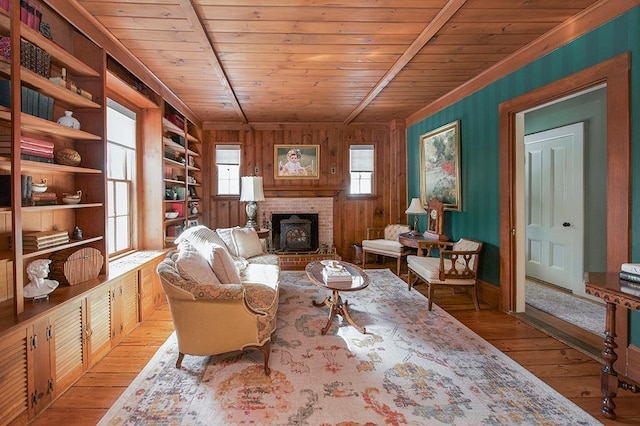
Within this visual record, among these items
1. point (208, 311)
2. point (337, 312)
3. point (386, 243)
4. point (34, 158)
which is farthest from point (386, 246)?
point (34, 158)

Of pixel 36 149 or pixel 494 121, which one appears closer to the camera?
pixel 36 149

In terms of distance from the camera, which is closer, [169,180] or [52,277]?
[52,277]

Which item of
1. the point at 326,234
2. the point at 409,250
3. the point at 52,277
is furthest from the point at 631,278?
the point at 326,234

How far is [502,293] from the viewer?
11.8 ft

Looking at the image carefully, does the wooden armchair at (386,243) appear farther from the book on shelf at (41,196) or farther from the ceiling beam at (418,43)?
the book on shelf at (41,196)

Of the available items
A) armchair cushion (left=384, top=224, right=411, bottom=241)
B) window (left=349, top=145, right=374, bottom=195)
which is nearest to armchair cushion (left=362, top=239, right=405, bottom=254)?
armchair cushion (left=384, top=224, right=411, bottom=241)

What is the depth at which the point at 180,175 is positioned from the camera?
17.5 ft

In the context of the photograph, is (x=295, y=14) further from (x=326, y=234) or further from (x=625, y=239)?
(x=326, y=234)

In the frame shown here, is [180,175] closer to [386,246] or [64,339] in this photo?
[64,339]

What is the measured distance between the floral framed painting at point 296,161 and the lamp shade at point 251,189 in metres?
0.85

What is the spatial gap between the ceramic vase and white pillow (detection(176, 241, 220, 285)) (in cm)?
139

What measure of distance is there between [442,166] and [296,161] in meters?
2.80

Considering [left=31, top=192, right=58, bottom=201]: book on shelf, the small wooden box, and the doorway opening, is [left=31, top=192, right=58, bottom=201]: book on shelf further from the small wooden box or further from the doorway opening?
the doorway opening

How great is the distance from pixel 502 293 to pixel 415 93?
295cm
